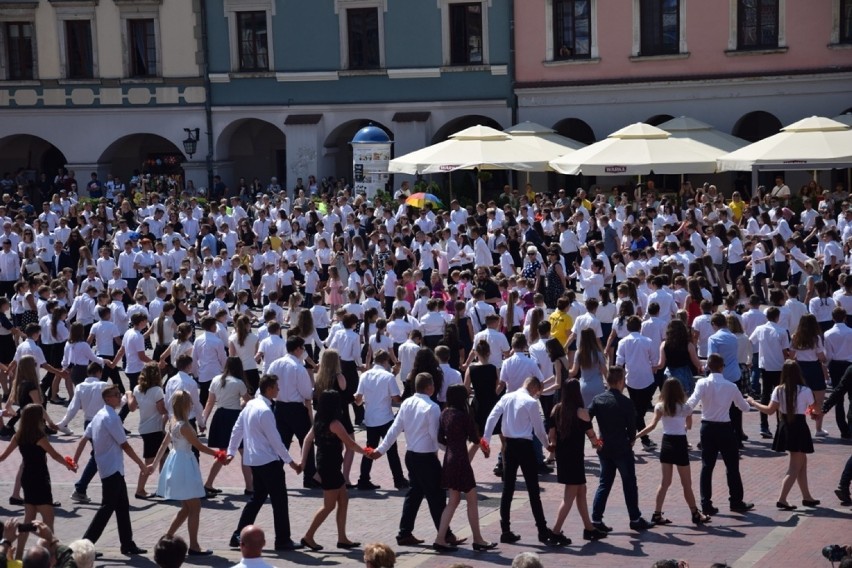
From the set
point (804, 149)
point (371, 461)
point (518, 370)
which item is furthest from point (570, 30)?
point (371, 461)

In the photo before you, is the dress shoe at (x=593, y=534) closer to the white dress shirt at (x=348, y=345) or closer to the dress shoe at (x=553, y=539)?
the dress shoe at (x=553, y=539)

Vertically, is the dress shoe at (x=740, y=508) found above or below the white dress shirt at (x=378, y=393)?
below

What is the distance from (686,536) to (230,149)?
105ft

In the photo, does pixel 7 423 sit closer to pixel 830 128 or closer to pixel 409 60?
pixel 830 128

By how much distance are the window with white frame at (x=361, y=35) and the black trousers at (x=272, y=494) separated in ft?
93.2

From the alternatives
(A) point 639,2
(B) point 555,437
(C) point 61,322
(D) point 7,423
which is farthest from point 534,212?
(B) point 555,437

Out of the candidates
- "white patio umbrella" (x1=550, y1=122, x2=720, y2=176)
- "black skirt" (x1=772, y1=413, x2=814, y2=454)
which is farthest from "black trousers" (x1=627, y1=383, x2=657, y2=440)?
"white patio umbrella" (x1=550, y1=122, x2=720, y2=176)

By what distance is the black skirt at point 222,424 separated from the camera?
15.1 metres

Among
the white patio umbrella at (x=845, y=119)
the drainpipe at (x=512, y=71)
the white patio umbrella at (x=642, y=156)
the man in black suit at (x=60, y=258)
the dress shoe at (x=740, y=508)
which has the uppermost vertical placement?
the drainpipe at (x=512, y=71)

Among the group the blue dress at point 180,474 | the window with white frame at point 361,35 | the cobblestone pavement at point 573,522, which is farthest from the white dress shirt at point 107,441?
the window with white frame at point 361,35

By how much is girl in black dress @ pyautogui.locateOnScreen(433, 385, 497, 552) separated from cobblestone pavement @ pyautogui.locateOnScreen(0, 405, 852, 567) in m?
0.24

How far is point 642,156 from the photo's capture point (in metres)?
30.6

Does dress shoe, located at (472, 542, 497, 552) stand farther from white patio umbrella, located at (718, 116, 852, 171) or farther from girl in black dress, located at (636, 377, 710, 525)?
white patio umbrella, located at (718, 116, 852, 171)

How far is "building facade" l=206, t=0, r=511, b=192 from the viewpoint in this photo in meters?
39.7
